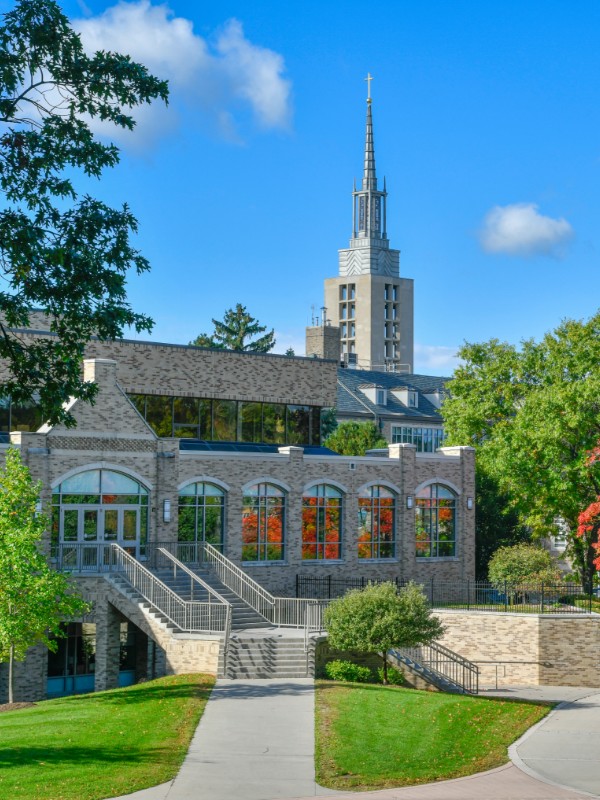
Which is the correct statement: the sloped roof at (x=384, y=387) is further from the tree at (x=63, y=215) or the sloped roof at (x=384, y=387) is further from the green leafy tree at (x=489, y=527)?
the tree at (x=63, y=215)

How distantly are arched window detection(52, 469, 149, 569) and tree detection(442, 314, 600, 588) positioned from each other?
16507 mm

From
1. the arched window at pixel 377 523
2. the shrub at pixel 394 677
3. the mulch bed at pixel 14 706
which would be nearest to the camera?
the mulch bed at pixel 14 706

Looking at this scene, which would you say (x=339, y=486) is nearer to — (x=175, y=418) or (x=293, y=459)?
(x=293, y=459)

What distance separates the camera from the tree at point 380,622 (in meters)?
34.5

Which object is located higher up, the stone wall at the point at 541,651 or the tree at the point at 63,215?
the tree at the point at 63,215

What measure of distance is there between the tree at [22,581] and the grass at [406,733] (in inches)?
301

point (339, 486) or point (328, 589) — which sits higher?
point (339, 486)

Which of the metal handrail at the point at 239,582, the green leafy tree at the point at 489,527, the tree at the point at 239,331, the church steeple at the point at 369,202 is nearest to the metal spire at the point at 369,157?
the church steeple at the point at 369,202

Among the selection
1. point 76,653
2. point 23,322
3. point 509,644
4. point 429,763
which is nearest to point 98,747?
point 429,763

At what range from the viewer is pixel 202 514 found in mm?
44531

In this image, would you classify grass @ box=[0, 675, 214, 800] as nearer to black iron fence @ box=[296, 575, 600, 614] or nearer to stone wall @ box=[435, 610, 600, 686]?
stone wall @ box=[435, 610, 600, 686]

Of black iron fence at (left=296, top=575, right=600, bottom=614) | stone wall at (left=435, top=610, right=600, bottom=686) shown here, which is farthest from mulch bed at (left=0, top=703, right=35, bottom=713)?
stone wall at (left=435, top=610, right=600, bottom=686)

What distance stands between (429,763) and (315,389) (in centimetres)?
2896

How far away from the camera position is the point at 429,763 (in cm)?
2412
